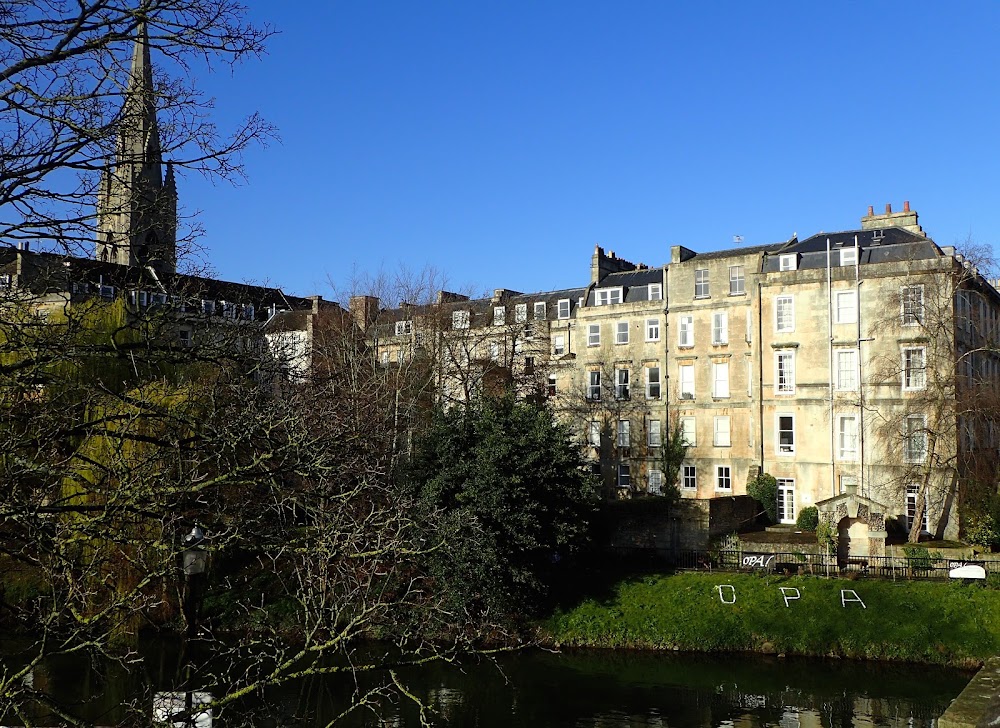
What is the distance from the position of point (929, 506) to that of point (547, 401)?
18234 millimetres

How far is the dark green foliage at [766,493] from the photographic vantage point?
131 feet

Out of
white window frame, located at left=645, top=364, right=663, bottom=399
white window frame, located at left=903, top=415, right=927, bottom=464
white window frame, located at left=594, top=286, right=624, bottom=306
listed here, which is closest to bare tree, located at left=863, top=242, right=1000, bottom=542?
white window frame, located at left=903, top=415, right=927, bottom=464

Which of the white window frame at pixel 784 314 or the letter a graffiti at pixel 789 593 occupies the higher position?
the white window frame at pixel 784 314

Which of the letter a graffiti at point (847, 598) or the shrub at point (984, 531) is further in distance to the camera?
the shrub at point (984, 531)

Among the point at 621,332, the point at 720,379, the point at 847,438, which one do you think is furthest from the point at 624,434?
the point at 847,438

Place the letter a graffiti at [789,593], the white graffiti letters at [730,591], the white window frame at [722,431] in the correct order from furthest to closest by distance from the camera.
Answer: the white window frame at [722,431] → the white graffiti letters at [730,591] → the letter a graffiti at [789,593]

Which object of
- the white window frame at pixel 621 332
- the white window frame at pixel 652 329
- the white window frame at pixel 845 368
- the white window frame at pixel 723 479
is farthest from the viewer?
the white window frame at pixel 621 332

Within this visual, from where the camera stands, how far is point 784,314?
136 ft

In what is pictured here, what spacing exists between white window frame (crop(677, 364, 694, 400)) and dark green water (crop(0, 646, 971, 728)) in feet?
58.2

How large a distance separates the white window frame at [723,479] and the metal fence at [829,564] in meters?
8.26

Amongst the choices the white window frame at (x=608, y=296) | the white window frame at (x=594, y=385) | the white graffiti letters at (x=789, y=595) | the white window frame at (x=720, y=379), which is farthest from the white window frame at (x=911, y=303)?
the white window frame at (x=594, y=385)

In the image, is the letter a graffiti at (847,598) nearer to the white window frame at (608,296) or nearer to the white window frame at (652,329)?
the white window frame at (652,329)

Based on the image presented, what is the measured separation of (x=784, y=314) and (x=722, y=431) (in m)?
6.27

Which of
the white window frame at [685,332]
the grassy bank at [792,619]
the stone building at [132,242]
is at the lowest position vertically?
the grassy bank at [792,619]
